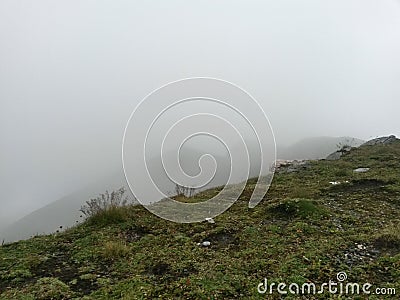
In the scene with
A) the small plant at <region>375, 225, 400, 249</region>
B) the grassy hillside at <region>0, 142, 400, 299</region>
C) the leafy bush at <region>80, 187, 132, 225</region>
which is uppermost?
the leafy bush at <region>80, 187, 132, 225</region>

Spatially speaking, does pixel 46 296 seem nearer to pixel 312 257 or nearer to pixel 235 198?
pixel 312 257

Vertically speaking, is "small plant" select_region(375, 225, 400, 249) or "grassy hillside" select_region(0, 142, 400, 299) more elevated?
"grassy hillside" select_region(0, 142, 400, 299)

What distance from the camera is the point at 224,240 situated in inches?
438

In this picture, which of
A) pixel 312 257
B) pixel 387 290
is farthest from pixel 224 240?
pixel 387 290

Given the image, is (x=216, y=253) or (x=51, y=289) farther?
(x=216, y=253)

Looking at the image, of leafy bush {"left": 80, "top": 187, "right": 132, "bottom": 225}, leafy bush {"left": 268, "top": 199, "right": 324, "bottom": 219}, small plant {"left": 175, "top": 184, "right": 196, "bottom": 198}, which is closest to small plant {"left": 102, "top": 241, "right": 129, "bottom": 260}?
leafy bush {"left": 80, "top": 187, "right": 132, "bottom": 225}

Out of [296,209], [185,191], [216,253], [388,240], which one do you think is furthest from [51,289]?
[185,191]

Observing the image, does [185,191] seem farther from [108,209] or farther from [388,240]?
[388,240]

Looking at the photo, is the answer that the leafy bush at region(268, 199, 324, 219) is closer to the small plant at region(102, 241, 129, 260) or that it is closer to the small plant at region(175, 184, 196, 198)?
the small plant at region(175, 184, 196, 198)

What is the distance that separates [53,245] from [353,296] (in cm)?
836

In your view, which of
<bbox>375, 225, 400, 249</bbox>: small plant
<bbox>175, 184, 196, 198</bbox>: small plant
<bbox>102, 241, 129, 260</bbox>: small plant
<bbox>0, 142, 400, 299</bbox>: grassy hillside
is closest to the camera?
<bbox>0, 142, 400, 299</bbox>: grassy hillside

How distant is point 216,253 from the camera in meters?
10.0

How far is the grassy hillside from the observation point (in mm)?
8141

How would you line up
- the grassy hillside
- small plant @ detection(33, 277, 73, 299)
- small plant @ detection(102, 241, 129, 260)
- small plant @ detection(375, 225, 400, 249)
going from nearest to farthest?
small plant @ detection(33, 277, 73, 299) → the grassy hillside → small plant @ detection(375, 225, 400, 249) → small plant @ detection(102, 241, 129, 260)
